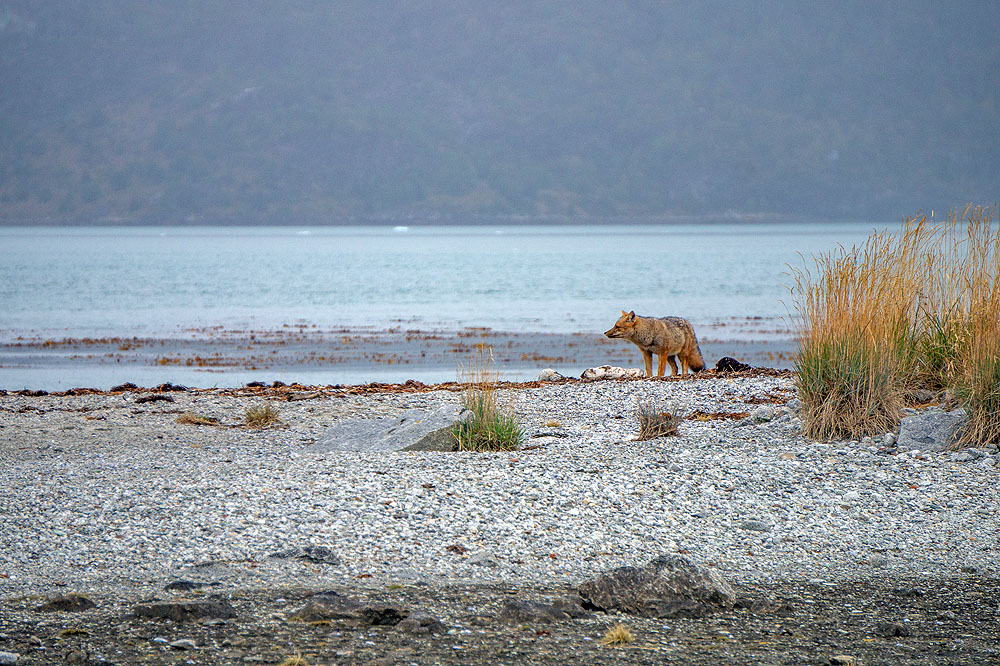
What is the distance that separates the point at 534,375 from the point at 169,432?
8208mm

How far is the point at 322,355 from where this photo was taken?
76.0 feet

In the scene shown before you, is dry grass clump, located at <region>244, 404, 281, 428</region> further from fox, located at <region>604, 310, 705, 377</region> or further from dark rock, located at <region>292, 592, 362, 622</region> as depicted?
dark rock, located at <region>292, 592, 362, 622</region>

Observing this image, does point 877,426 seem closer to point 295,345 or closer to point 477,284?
point 295,345

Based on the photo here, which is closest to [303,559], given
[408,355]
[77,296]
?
[408,355]

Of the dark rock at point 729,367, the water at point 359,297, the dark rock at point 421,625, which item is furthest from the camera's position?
the water at point 359,297

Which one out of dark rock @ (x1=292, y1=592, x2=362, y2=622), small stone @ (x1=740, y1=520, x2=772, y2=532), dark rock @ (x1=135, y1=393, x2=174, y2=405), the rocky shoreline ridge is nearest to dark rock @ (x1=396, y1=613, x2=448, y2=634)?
the rocky shoreline ridge

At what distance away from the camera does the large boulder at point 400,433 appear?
1009 cm

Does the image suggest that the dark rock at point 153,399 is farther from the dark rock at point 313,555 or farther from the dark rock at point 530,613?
the dark rock at point 530,613

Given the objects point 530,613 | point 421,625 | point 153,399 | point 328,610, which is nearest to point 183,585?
point 328,610

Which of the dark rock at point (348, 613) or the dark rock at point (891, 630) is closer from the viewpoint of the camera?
the dark rock at point (891, 630)

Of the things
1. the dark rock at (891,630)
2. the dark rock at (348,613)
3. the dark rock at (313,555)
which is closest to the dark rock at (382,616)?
the dark rock at (348,613)

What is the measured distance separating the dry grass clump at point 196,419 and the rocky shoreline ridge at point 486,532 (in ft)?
4.51

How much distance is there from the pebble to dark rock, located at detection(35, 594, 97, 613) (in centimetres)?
37

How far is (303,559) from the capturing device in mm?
6836
